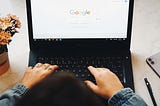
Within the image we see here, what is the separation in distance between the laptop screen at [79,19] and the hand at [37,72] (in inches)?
5.2

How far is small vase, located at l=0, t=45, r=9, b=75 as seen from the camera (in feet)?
3.54

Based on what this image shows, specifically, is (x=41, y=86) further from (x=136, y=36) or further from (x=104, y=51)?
(x=136, y=36)

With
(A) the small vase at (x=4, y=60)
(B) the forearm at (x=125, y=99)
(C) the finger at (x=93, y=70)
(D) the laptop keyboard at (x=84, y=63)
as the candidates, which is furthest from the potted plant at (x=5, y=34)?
(B) the forearm at (x=125, y=99)

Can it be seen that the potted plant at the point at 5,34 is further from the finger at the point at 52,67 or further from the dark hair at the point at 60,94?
the dark hair at the point at 60,94

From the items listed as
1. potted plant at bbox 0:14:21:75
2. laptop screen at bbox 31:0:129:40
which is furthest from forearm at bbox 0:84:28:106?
laptop screen at bbox 31:0:129:40

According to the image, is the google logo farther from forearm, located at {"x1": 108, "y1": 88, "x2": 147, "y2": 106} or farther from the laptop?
forearm, located at {"x1": 108, "y1": 88, "x2": 147, "y2": 106}

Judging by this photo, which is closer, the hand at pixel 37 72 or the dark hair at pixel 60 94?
the dark hair at pixel 60 94

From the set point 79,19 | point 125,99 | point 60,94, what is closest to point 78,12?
point 79,19

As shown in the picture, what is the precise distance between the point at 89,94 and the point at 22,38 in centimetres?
85

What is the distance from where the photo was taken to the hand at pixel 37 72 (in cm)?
101

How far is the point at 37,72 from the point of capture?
1.05 m

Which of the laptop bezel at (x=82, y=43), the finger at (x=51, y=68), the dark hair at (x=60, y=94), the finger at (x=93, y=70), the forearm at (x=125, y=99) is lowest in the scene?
the forearm at (x=125, y=99)

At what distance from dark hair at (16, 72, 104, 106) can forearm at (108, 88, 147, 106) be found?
39cm

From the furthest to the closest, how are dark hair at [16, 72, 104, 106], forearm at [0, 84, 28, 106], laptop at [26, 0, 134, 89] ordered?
laptop at [26, 0, 134, 89] → forearm at [0, 84, 28, 106] → dark hair at [16, 72, 104, 106]
